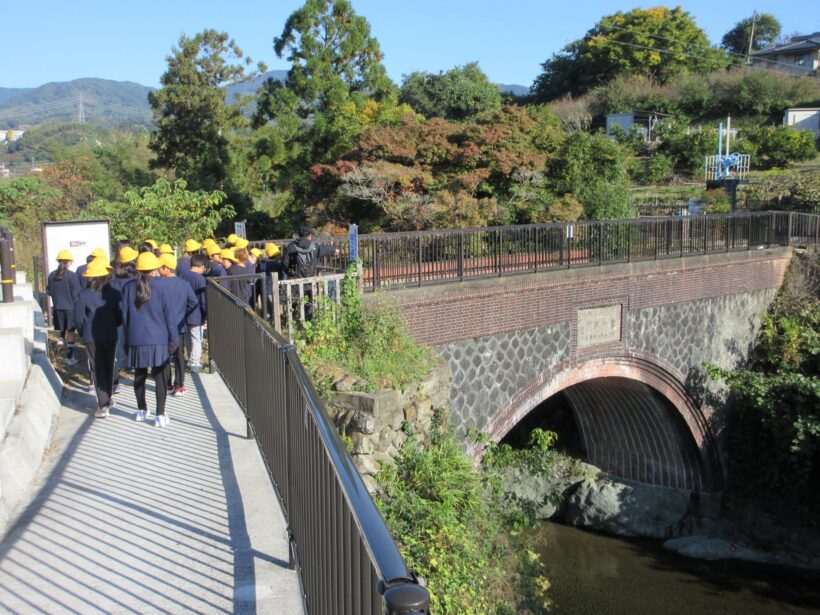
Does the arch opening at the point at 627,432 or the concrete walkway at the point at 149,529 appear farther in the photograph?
the arch opening at the point at 627,432

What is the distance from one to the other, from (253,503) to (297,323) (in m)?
5.04

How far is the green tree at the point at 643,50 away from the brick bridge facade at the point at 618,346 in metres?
34.6

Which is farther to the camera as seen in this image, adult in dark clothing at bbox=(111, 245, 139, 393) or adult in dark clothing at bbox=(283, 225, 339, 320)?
adult in dark clothing at bbox=(283, 225, 339, 320)

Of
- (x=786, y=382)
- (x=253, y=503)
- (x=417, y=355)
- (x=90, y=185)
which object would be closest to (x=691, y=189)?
(x=786, y=382)

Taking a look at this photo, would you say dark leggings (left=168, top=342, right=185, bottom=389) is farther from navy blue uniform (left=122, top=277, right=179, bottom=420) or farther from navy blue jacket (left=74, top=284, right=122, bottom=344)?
navy blue uniform (left=122, top=277, right=179, bottom=420)


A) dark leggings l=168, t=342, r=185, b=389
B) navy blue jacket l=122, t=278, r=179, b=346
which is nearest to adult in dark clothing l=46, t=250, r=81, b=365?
dark leggings l=168, t=342, r=185, b=389

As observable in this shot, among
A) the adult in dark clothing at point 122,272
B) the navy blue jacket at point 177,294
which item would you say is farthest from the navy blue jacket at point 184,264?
the navy blue jacket at point 177,294

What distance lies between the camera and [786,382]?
52.6 feet

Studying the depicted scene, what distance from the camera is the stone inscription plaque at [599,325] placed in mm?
14156

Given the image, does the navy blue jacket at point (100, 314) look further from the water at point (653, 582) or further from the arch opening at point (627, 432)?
the arch opening at point (627, 432)

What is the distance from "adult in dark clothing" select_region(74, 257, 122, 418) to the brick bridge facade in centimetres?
436

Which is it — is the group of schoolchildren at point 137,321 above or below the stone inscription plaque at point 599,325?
above

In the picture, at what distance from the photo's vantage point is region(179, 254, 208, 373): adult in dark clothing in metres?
8.58

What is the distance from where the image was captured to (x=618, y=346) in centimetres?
1486
